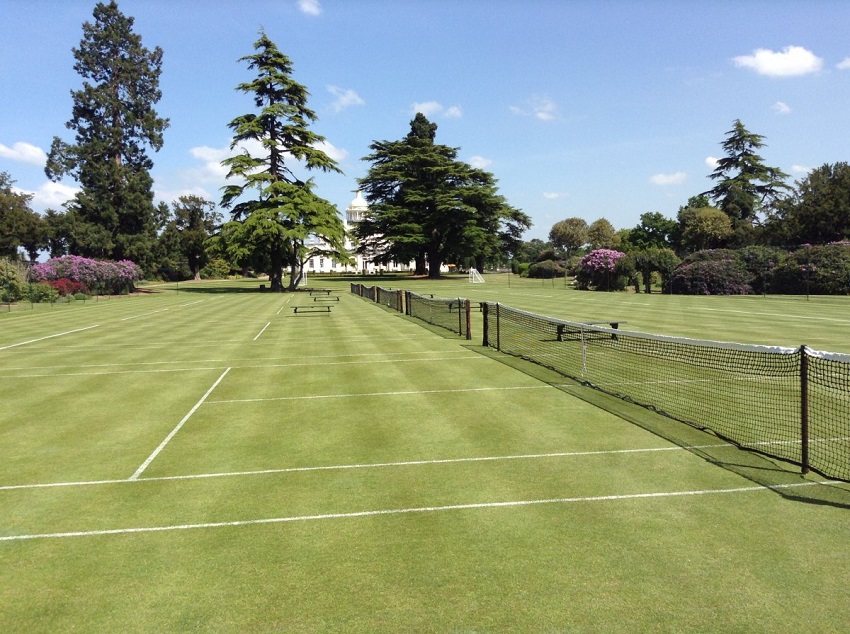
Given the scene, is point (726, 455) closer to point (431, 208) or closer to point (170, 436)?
point (170, 436)

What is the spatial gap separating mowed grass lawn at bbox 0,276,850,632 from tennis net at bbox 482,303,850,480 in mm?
843

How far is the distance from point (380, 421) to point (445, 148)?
8478cm

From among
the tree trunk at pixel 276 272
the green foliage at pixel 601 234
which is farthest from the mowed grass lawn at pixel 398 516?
the green foliage at pixel 601 234

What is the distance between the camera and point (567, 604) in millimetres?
5395

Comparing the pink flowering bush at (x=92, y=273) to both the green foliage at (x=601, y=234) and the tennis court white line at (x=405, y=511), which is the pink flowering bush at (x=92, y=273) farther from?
the green foliage at (x=601, y=234)

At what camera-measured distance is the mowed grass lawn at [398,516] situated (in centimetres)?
541

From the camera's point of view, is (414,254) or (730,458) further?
(414,254)

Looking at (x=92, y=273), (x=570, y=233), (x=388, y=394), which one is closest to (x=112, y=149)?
(x=92, y=273)

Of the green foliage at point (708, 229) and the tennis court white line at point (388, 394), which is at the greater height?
the green foliage at point (708, 229)

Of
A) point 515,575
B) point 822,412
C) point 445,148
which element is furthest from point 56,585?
point 445,148

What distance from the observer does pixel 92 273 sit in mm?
64688

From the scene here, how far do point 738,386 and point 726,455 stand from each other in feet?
17.3

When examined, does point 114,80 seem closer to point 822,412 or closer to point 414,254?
point 414,254

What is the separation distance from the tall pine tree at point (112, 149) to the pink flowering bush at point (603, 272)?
53260mm
